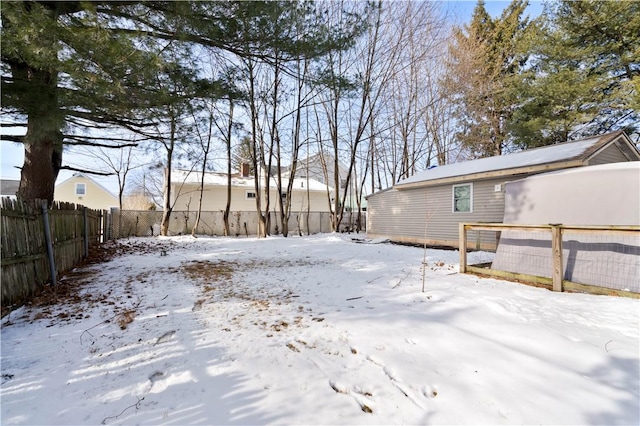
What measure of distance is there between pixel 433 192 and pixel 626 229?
7898 mm

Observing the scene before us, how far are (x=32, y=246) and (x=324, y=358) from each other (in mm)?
4197

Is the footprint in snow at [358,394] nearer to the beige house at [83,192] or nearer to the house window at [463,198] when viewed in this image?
the house window at [463,198]

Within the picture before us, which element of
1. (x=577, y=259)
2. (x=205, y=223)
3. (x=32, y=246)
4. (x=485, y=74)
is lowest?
(x=577, y=259)

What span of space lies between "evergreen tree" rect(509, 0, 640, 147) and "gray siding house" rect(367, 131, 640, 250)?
470 cm

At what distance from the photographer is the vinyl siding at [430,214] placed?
9.79m

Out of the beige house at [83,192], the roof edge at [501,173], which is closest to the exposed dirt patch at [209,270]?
the roof edge at [501,173]

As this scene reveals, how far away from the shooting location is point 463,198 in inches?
422

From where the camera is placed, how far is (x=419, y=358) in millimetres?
2510

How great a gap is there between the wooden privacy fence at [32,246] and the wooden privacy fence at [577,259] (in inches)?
269

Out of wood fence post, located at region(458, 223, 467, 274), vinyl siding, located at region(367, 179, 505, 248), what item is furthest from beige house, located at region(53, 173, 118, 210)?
wood fence post, located at region(458, 223, 467, 274)

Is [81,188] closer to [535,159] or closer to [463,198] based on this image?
[463,198]

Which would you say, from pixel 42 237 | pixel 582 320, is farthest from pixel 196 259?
pixel 582 320

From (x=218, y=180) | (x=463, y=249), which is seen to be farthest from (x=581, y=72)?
(x=218, y=180)

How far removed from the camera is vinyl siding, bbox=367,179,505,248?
32.1ft
